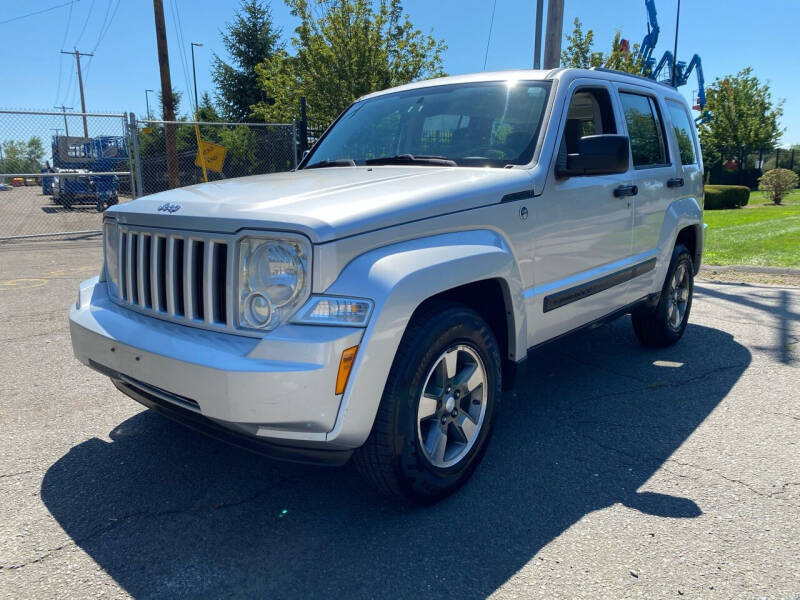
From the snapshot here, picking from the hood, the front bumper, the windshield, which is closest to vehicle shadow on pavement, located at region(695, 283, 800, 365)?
the windshield

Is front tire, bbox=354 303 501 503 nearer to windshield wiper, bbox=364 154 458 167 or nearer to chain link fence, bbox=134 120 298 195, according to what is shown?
windshield wiper, bbox=364 154 458 167

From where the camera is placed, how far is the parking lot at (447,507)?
7.76 ft

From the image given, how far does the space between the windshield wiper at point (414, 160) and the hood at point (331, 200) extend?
10 cm

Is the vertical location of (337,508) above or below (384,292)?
below

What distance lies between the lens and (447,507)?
286cm

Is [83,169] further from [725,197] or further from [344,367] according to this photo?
[725,197]

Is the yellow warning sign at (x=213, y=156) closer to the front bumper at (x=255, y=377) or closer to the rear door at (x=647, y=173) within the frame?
the rear door at (x=647, y=173)

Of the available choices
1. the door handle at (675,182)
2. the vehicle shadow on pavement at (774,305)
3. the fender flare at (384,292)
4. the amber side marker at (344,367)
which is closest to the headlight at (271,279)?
the fender flare at (384,292)

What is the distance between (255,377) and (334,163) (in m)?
2.07

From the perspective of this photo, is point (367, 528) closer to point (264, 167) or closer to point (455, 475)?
point (455, 475)

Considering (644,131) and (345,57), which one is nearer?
(644,131)

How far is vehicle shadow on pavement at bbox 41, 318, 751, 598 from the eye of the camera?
93.9 inches

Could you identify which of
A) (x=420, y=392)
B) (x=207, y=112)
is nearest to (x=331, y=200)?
(x=420, y=392)

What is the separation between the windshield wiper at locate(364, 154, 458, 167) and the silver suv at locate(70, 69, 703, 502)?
0.6 inches
